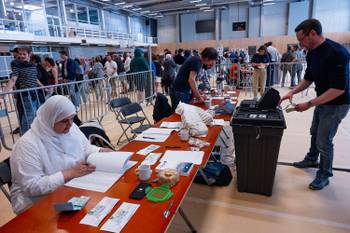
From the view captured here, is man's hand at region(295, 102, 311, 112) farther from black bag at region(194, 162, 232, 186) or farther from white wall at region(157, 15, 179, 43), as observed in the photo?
white wall at region(157, 15, 179, 43)

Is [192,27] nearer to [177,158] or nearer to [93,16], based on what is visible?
[93,16]

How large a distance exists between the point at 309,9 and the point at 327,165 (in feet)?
60.0

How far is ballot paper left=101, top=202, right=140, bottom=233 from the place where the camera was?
0.97 m

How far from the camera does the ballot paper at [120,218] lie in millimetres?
968

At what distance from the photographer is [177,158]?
62.9 inches

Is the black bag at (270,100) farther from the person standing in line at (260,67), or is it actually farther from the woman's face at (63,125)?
the person standing in line at (260,67)

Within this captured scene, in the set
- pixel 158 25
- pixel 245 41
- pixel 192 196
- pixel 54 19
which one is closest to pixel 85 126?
pixel 192 196

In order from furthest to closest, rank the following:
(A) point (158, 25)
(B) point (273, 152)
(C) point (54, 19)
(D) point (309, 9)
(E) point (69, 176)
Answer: (A) point (158, 25) < (D) point (309, 9) < (C) point (54, 19) < (B) point (273, 152) < (E) point (69, 176)

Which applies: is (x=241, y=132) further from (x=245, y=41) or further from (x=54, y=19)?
(x=245, y=41)

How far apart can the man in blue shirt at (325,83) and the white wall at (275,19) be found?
18.1 meters

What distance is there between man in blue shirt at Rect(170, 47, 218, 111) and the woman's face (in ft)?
6.38

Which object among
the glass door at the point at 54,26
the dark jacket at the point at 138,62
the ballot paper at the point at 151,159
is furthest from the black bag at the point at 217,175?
the glass door at the point at 54,26

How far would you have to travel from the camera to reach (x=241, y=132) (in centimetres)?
216

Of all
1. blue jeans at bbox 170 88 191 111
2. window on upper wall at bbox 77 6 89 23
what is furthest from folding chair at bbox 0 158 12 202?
window on upper wall at bbox 77 6 89 23
